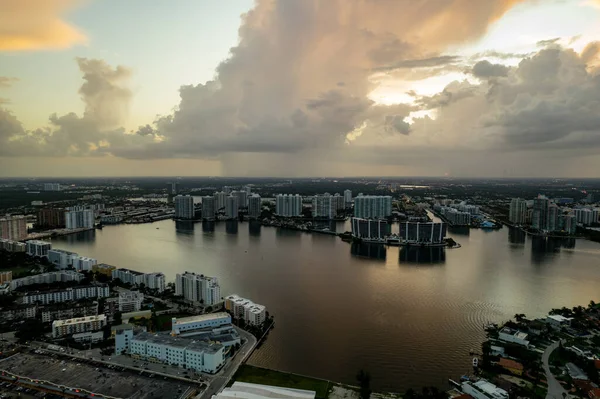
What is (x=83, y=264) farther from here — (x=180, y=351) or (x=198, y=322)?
(x=180, y=351)

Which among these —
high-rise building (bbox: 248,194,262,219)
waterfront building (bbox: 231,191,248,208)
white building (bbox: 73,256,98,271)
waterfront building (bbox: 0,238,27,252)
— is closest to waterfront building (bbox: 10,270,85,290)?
white building (bbox: 73,256,98,271)

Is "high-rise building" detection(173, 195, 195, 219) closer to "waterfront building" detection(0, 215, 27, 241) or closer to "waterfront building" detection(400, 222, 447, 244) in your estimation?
"waterfront building" detection(0, 215, 27, 241)

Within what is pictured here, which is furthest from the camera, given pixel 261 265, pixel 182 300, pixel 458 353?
pixel 261 265

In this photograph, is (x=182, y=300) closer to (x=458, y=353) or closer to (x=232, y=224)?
(x=458, y=353)

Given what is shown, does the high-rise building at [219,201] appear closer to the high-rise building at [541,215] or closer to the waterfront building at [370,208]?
the waterfront building at [370,208]

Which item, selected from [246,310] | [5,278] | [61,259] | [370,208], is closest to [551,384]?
[246,310]

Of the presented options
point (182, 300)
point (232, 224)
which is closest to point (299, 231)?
point (232, 224)
